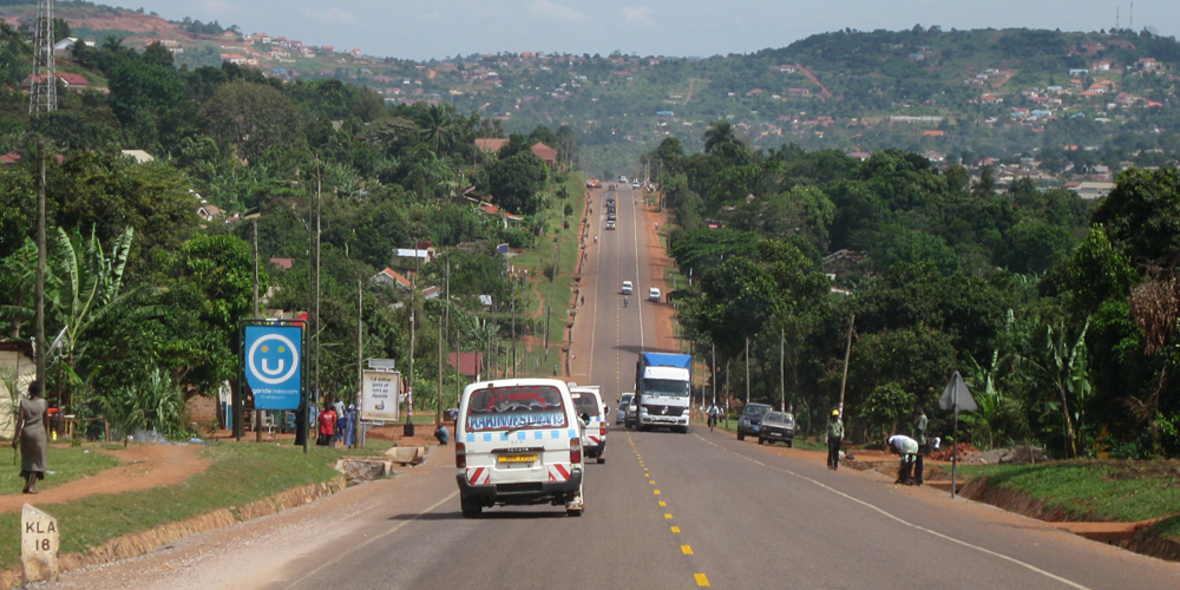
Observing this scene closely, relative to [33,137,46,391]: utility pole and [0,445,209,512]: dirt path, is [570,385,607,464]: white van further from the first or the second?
[33,137,46,391]: utility pole

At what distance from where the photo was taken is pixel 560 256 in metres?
134

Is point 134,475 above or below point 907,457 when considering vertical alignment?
above

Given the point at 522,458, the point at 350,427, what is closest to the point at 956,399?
the point at 522,458

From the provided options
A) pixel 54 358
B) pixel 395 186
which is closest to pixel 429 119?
pixel 395 186

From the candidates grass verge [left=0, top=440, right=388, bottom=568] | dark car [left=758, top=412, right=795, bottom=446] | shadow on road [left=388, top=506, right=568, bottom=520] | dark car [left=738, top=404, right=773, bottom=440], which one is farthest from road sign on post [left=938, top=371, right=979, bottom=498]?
dark car [left=738, top=404, right=773, bottom=440]

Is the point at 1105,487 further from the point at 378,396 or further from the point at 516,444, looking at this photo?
the point at 378,396

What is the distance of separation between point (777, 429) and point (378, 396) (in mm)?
18584

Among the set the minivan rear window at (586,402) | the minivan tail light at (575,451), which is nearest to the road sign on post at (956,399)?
the minivan rear window at (586,402)

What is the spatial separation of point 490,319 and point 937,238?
173 ft

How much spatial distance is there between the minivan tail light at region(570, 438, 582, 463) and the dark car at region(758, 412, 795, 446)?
33.2 m

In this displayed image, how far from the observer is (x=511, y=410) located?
1780 cm

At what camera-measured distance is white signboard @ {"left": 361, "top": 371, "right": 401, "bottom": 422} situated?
38.7m

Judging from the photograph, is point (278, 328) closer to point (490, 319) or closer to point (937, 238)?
point (490, 319)

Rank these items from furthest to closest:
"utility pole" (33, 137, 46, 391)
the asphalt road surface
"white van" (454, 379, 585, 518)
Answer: "utility pole" (33, 137, 46, 391) → "white van" (454, 379, 585, 518) → the asphalt road surface
